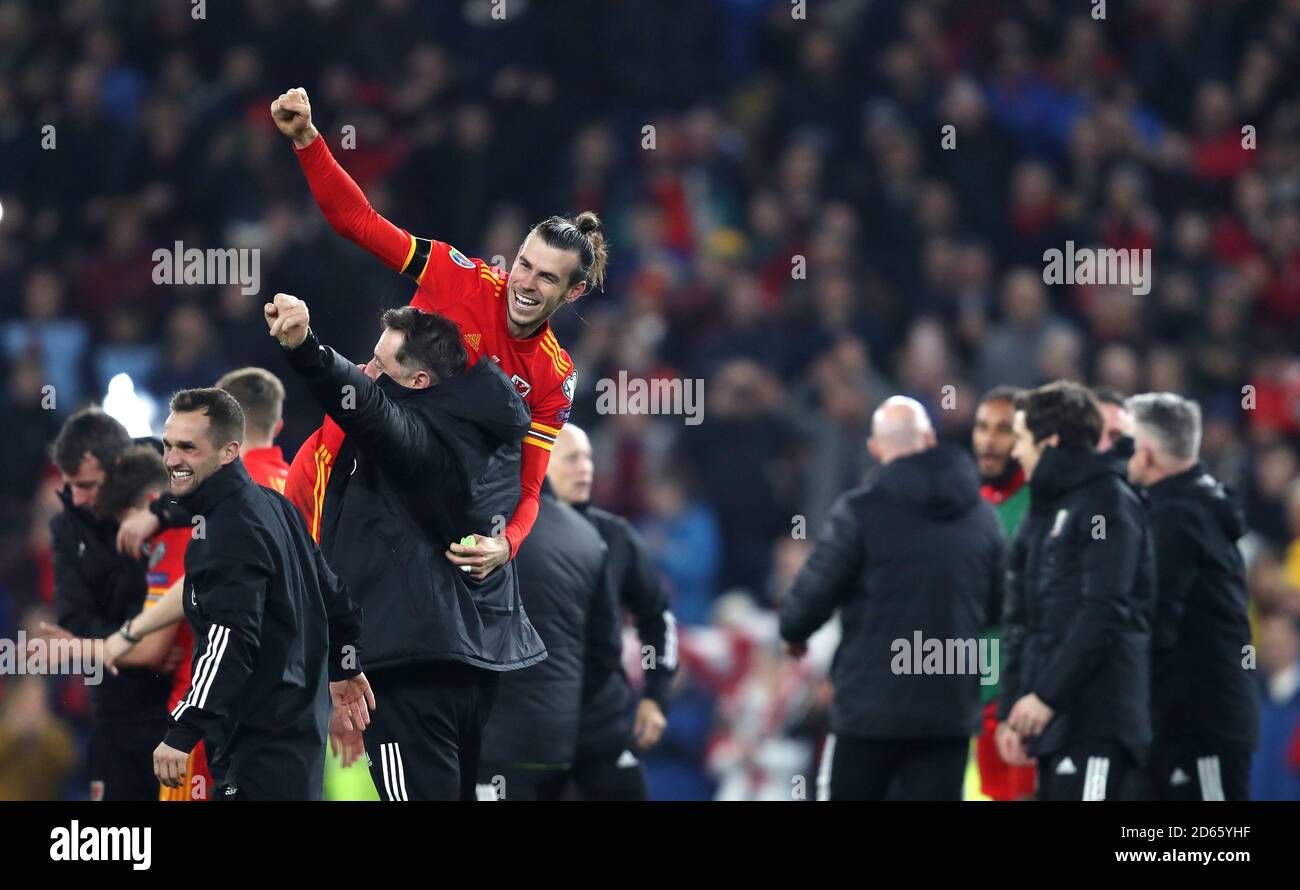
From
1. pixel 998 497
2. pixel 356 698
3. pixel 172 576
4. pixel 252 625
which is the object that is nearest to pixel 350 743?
pixel 172 576

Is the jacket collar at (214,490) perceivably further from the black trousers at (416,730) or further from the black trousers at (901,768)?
the black trousers at (901,768)

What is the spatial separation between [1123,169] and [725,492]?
363cm

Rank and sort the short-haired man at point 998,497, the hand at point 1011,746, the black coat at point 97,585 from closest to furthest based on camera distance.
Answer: the black coat at point 97,585, the hand at point 1011,746, the short-haired man at point 998,497

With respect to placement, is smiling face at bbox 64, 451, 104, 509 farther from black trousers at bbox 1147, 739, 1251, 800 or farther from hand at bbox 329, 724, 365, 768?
black trousers at bbox 1147, 739, 1251, 800

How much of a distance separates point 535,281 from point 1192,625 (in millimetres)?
2726

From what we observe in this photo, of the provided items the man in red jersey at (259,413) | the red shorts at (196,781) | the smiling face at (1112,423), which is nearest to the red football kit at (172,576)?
the red shorts at (196,781)

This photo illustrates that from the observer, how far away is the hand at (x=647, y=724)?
22.4ft

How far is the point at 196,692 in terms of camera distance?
14.8ft

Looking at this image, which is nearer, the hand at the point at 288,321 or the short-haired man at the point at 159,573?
the hand at the point at 288,321

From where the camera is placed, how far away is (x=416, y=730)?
4.73 meters

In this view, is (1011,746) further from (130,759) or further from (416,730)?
(130,759)

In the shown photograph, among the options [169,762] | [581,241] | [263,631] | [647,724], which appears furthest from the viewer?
[647,724]

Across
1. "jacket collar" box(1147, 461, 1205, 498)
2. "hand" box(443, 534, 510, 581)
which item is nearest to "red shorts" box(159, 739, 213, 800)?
"hand" box(443, 534, 510, 581)

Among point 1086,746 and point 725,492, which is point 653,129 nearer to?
point 725,492
